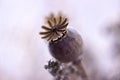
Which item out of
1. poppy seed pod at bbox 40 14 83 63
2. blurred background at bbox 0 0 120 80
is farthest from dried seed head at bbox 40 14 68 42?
blurred background at bbox 0 0 120 80

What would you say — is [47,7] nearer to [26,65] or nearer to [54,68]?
[26,65]

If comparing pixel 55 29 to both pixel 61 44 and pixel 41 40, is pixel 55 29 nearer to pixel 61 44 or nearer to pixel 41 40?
pixel 61 44

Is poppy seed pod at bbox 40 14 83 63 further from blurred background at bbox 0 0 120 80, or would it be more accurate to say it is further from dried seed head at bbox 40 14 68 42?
blurred background at bbox 0 0 120 80

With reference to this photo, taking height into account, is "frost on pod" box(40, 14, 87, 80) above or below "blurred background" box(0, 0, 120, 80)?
below

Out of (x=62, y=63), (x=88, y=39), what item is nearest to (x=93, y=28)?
(x=88, y=39)

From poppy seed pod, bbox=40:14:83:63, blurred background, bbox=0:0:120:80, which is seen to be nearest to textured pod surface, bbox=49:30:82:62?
poppy seed pod, bbox=40:14:83:63

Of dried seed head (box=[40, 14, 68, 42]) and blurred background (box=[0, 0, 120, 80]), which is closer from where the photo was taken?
dried seed head (box=[40, 14, 68, 42])
